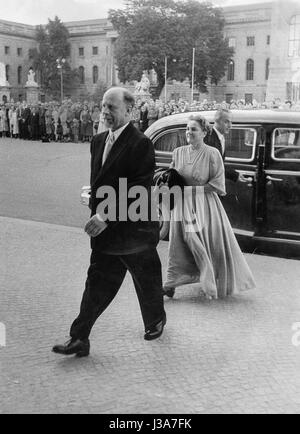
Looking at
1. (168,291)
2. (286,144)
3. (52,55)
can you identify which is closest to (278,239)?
(286,144)

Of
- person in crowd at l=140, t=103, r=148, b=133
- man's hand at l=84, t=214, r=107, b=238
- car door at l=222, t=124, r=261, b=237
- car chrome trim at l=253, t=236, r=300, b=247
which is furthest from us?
person in crowd at l=140, t=103, r=148, b=133

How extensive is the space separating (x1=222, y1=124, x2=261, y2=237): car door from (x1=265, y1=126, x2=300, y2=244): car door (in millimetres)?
196

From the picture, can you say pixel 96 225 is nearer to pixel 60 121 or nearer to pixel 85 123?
pixel 85 123

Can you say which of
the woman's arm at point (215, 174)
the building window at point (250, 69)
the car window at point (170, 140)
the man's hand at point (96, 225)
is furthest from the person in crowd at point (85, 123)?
the building window at point (250, 69)

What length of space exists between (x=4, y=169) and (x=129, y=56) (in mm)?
46491

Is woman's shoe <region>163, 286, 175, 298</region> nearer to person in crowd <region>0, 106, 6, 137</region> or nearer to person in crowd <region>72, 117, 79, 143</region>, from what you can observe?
person in crowd <region>72, 117, 79, 143</region>

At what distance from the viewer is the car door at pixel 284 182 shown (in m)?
7.84

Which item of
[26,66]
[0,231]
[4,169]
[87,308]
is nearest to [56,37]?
[26,66]

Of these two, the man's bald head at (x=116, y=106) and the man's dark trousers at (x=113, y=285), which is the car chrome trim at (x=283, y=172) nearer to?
the man's dark trousers at (x=113, y=285)

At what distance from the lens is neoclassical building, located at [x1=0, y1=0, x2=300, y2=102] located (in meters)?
51.4

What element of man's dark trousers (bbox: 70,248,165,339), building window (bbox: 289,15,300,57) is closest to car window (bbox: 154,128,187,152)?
man's dark trousers (bbox: 70,248,165,339)
